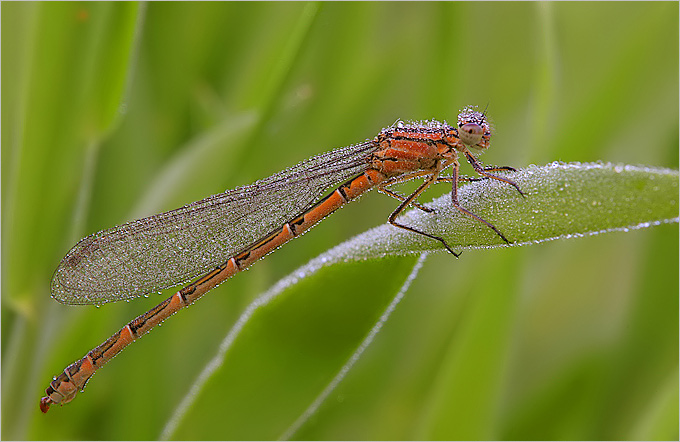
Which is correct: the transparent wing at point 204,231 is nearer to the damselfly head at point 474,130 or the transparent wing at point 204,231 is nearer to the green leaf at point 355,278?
the damselfly head at point 474,130

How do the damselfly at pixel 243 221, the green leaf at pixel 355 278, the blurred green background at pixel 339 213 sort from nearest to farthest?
the green leaf at pixel 355 278 → the blurred green background at pixel 339 213 → the damselfly at pixel 243 221

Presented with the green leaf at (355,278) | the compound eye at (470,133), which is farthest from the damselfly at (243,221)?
the green leaf at (355,278)

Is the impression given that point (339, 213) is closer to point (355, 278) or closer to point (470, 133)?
point (470, 133)

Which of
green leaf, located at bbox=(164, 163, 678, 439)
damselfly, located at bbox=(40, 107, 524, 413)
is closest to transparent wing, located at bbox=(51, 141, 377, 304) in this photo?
damselfly, located at bbox=(40, 107, 524, 413)

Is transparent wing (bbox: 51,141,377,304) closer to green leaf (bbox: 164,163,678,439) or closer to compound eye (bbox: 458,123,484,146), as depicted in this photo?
compound eye (bbox: 458,123,484,146)

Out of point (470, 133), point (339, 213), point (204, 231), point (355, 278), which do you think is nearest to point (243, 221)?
point (204, 231)

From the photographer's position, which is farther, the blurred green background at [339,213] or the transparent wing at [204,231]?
the transparent wing at [204,231]

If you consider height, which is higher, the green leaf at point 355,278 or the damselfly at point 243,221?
the damselfly at point 243,221

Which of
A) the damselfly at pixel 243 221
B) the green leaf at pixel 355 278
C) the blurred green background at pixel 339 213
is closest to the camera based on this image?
the green leaf at pixel 355 278
